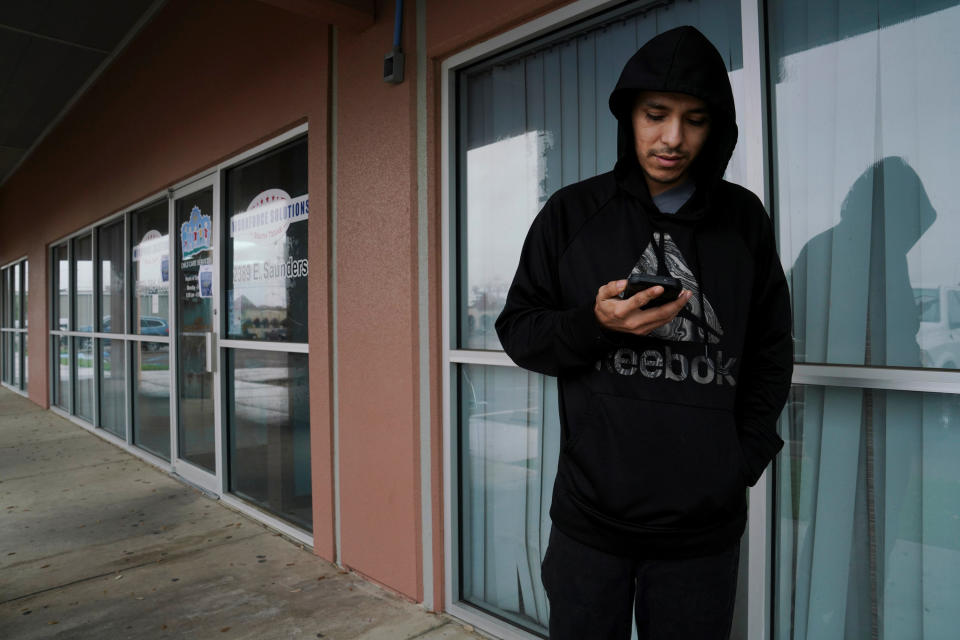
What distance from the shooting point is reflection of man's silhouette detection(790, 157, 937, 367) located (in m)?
1.64

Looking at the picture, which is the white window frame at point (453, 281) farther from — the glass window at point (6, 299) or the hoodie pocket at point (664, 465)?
the glass window at point (6, 299)

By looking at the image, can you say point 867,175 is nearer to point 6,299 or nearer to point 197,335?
point 197,335

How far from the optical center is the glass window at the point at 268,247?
3.79m

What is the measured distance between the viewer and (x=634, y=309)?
1130 mm

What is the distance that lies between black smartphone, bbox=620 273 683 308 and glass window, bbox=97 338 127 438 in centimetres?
649

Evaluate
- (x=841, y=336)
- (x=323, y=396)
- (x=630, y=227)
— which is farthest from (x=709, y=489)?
(x=323, y=396)

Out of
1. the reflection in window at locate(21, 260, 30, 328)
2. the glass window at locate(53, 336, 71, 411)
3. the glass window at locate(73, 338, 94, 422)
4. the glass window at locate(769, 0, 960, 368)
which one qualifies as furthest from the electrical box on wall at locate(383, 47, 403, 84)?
the reflection in window at locate(21, 260, 30, 328)

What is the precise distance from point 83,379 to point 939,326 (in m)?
8.80

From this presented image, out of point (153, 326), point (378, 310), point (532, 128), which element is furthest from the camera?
point (153, 326)

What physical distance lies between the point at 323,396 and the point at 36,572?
1758 millimetres

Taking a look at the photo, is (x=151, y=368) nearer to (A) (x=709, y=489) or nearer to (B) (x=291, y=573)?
(B) (x=291, y=573)

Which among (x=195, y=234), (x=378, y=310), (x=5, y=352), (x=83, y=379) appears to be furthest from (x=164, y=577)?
(x=5, y=352)

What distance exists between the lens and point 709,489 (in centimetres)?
121

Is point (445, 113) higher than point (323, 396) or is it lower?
higher
